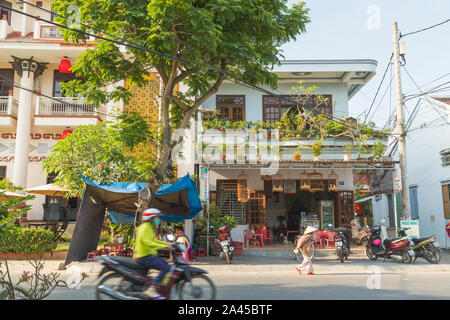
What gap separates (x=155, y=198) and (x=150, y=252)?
5.41 meters

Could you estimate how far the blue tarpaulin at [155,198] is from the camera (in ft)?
34.4

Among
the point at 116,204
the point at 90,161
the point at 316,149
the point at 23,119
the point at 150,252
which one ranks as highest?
the point at 23,119

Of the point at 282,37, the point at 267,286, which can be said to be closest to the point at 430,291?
the point at 267,286

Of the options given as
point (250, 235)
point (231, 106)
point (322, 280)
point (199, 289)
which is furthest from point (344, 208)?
point (199, 289)

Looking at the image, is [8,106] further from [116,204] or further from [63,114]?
[116,204]

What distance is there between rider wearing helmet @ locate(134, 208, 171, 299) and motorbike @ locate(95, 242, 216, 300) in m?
0.07

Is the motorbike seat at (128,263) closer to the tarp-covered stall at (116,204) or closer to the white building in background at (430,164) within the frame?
the tarp-covered stall at (116,204)

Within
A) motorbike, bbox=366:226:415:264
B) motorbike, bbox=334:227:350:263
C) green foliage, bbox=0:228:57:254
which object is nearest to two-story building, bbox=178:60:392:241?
motorbike, bbox=334:227:350:263

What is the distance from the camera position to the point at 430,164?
18031 millimetres

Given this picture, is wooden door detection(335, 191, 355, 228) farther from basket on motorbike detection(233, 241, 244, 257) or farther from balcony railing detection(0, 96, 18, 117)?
balcony railing detection(0, 96, 18, 117)

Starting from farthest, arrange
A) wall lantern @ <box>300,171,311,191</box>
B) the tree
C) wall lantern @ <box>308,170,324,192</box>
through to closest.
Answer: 1. wall lantern @ <box>308,170,324,192</box>
2. wall lantern @ <box>300,171,311,191</box>
3. the tree

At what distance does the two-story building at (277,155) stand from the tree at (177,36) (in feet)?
12.5

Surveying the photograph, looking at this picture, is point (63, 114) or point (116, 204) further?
point (63, 114)

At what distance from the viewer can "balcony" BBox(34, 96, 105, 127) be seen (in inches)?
642
